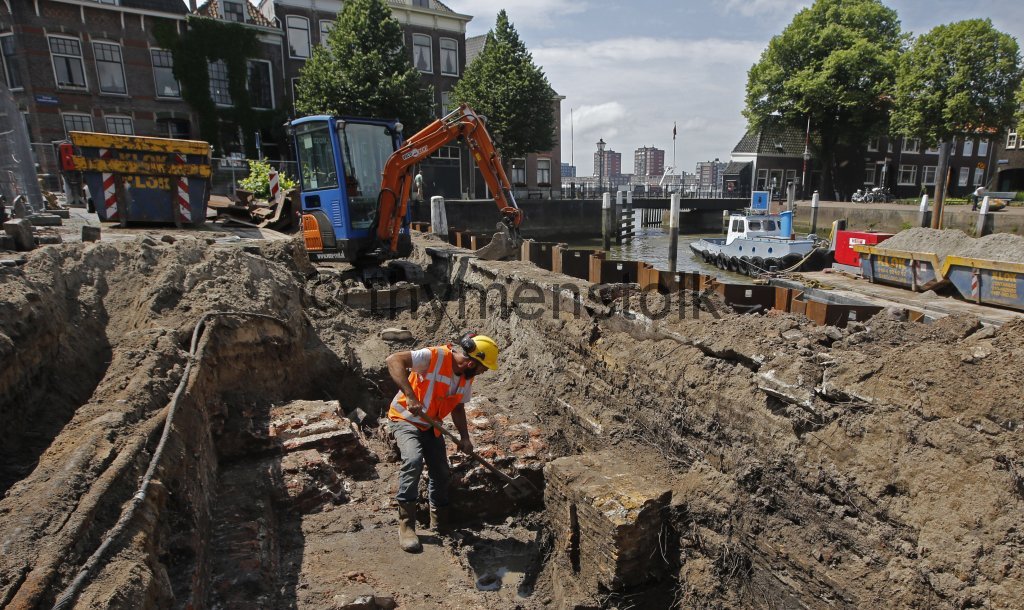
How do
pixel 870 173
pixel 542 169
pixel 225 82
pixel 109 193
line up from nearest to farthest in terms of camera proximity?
pixel 109 193 < pixel 225 82 < pixel 542 169 < pixel 870 173

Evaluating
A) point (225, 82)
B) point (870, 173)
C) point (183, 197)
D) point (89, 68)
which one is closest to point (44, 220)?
point (183, 197)

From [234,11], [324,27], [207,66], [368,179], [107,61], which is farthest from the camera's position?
[324,27]

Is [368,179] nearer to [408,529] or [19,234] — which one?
[19,234]

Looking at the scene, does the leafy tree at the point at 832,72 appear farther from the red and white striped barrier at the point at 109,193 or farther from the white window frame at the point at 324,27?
the red and white striped barrier at the point at 109,193

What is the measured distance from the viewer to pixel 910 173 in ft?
133

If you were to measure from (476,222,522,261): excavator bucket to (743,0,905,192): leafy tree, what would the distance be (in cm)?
2783

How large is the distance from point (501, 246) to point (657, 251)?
64.8ft

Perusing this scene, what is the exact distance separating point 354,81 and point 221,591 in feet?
73.1

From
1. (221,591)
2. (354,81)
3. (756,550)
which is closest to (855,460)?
(756,550)

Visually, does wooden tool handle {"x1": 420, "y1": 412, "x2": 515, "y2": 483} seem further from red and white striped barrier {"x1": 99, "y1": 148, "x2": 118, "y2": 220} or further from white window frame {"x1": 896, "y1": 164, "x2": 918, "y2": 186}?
white window frame {"x1": 896, "y1": 164, "x2": 918, "y2": 186}

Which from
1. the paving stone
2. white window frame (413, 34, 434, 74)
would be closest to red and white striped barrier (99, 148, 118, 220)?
the paving stone

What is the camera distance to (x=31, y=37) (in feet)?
69.3

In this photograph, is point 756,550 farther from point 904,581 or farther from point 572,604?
point 572,604

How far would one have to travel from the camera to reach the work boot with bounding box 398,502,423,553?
427 centimetres
